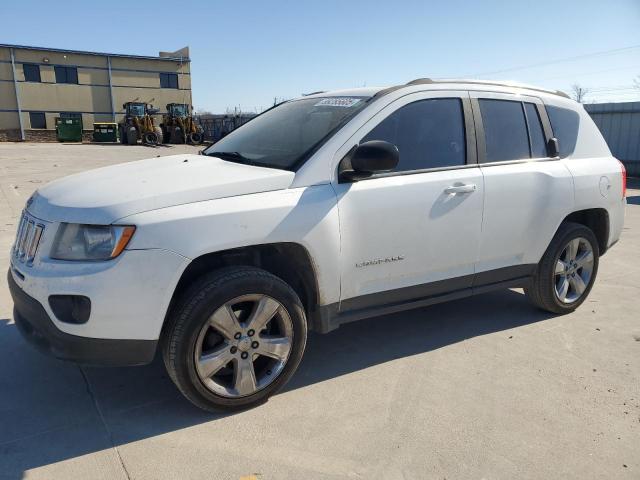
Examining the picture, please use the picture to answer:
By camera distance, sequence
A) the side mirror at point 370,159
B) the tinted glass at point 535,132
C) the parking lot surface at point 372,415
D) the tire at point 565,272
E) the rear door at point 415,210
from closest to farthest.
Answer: the parking lot surface at point 372,415
the side mirror at point 370,159
the rear door at point 415,210
the tinted glass at point 535,132
the tire at point 565,272

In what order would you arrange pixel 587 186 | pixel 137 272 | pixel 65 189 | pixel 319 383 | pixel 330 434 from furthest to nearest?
pixel 587 186 < pixel 319 383 < pixel 65 189 < pixel 330 434 < pixel 137 272

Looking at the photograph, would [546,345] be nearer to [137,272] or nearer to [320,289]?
[320,289]

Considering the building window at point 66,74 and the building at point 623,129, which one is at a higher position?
the building window at point 66,74

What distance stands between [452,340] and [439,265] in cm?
77

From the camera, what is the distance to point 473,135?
3662 mm

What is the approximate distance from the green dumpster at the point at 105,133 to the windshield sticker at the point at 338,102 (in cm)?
3844

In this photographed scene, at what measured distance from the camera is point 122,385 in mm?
3166

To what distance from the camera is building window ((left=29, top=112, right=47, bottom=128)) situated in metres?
40.1

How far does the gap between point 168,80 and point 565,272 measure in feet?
152

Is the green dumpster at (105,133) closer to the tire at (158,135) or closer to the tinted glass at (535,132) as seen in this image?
the tire at (158,135)

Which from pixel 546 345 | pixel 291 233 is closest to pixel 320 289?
pixel 291 233

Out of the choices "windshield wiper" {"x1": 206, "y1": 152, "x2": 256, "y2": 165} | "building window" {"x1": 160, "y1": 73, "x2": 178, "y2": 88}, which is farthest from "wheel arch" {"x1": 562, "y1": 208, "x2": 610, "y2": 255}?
"building window" {"x1": 160, "y1": 73, "x2": 178, "y2": 88}

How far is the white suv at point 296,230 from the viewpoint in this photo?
2.53 metres

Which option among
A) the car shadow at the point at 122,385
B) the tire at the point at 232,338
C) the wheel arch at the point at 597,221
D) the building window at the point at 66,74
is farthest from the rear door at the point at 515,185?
the building window at the point at 66,74
